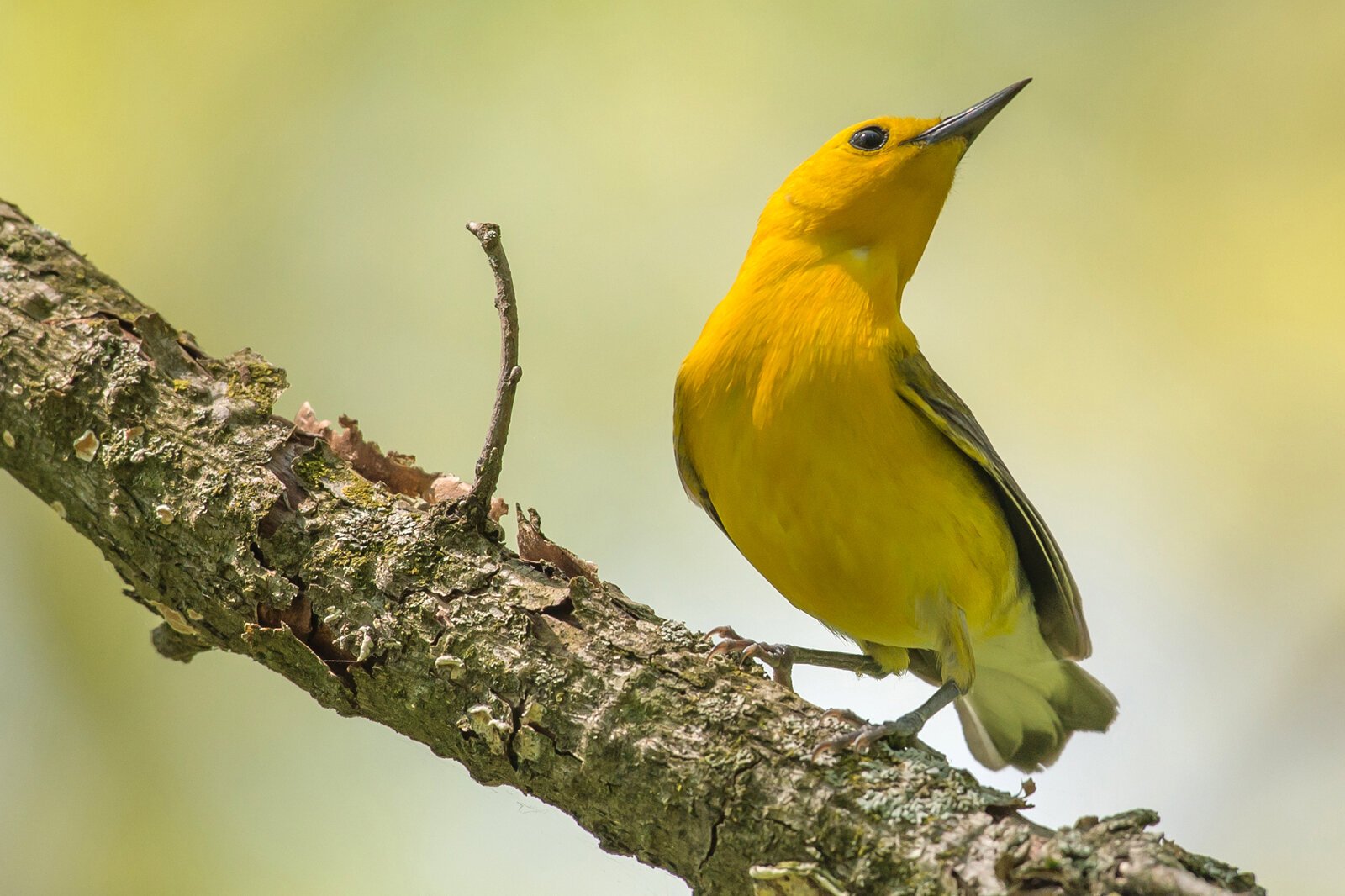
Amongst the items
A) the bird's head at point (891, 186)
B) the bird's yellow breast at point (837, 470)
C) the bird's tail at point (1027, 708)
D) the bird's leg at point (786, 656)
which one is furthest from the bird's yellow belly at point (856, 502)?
the bird's tail at point (1027, 708)

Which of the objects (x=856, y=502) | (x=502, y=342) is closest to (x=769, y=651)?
(x=856, y=502)

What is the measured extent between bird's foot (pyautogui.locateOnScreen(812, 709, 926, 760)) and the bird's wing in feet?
4.92

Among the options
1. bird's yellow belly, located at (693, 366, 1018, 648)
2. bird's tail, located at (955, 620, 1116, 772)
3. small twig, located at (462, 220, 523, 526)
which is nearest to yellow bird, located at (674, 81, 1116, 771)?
bird's yellow belly, located at (693, 366, 1018, 648)

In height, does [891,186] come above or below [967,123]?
below

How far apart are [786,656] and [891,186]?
2007 mm

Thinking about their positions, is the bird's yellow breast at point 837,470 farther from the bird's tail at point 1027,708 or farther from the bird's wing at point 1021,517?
the bird's tail at point 1027,708

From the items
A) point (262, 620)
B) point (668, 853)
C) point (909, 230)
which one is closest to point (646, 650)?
point (668, 853)

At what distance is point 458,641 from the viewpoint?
298 cm

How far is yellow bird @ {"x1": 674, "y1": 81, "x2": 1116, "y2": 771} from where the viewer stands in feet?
13.0

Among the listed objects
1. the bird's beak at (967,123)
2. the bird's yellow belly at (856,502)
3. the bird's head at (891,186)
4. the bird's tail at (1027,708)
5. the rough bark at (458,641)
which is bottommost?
the rough bark at (458,641)

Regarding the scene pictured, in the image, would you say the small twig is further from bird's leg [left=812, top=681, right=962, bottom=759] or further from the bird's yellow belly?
the bird's yellow belly

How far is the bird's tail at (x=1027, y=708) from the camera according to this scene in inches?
202

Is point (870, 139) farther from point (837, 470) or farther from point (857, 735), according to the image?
point (857, 735)

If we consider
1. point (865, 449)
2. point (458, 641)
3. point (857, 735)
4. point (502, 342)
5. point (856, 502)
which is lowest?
point (458, 641)
